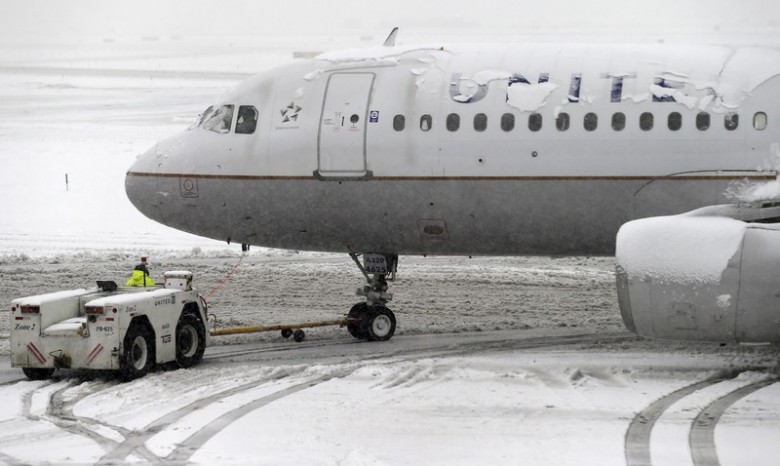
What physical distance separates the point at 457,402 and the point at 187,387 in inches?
149

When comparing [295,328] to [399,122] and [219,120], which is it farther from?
[399,122]

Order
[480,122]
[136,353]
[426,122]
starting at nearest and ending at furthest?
[136,353], [480,122], [426,122]

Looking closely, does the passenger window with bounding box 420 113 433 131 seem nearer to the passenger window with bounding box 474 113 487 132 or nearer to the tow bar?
the passenger window with bounding box 474 113 487 132

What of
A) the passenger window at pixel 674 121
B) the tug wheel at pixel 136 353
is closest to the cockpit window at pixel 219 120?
the tug wheel at pixel 136 353

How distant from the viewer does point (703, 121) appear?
2002 cm

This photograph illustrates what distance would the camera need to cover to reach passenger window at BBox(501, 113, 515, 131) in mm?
20750

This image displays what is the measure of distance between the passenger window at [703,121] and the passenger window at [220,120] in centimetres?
766

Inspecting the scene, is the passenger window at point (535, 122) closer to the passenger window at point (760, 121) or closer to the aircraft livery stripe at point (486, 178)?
the aircraft livery stripe at point (486, 178)

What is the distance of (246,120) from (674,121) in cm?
702

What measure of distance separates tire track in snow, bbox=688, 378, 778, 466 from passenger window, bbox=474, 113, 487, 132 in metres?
5.89

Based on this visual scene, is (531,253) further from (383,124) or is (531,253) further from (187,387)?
(187,387)


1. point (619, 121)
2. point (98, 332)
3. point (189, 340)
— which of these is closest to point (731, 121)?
point (619, 121)

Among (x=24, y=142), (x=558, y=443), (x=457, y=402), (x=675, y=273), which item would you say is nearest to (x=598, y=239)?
(x=675, y=273)

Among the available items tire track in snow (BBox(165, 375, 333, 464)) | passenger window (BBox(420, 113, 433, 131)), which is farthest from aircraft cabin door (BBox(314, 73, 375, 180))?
tire track in snow (BBox(165, 375, 333, 464))
